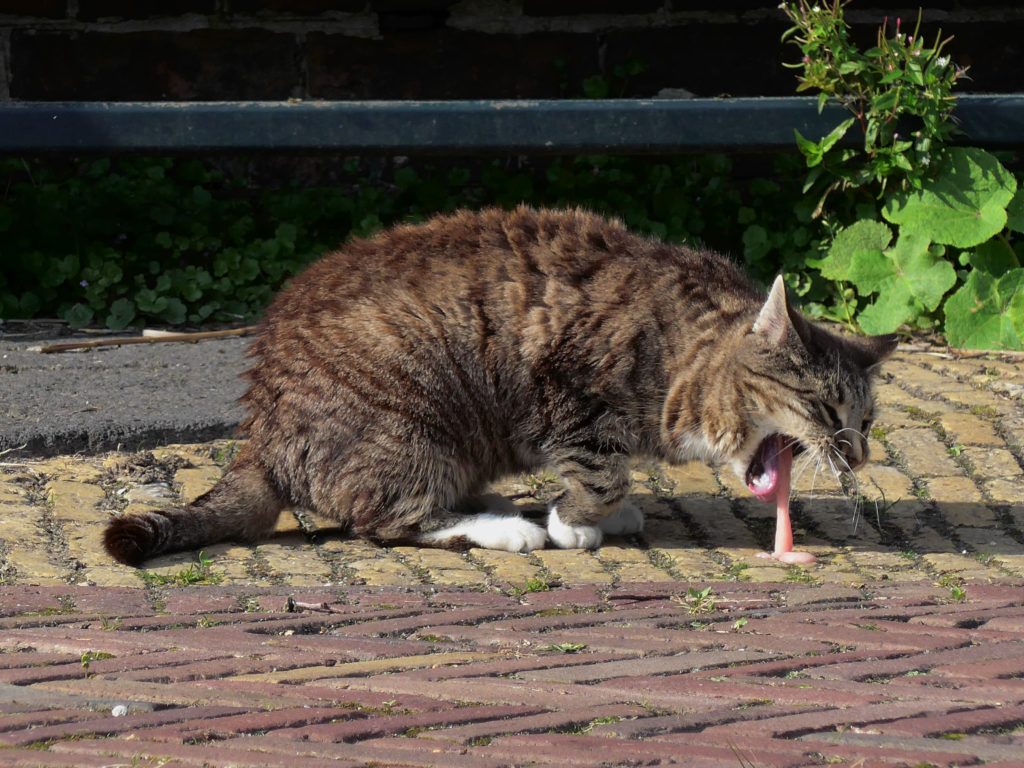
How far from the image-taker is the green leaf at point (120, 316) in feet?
26.4

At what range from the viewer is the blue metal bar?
7371mm

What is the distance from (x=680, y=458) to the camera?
539 centimetres

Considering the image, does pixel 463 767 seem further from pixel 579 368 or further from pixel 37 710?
pixel 579 368

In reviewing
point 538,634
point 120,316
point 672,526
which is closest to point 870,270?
point 672,526

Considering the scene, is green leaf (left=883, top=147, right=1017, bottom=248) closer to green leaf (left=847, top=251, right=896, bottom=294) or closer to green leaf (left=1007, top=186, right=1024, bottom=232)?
green leaf (left=1007, top=186, right=1024, bottom=232)

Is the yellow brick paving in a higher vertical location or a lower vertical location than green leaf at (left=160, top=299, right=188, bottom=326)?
higher

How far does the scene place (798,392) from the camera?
5.12 m

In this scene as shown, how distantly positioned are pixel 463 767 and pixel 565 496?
7.43 ft

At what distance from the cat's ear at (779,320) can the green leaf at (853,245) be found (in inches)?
109

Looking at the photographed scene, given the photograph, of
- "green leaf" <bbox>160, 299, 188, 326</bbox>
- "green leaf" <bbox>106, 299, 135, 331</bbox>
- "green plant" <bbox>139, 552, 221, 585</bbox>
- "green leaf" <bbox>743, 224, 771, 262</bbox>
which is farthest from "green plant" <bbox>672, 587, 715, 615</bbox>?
"green leaf" <bbox>106, 299, 135, 331</bbox>

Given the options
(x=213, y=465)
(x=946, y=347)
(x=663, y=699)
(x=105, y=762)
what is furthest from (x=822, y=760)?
(x=946, y=347)

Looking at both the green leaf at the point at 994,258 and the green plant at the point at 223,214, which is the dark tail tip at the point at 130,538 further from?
the green leaf at the point at 994,258

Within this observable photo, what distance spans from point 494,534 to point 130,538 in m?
1.24

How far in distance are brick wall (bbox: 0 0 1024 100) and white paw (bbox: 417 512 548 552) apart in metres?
3.92
